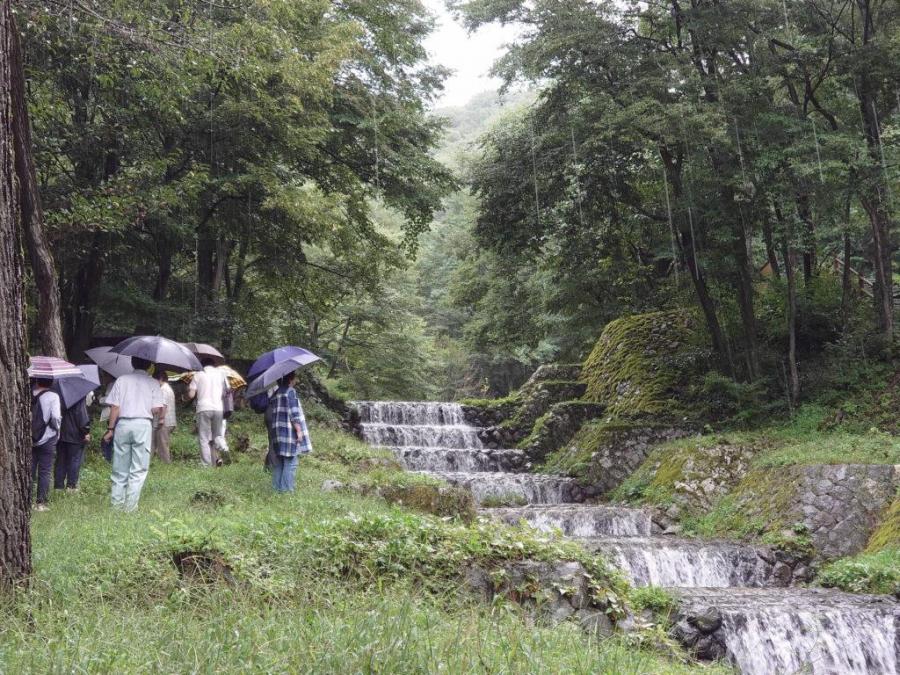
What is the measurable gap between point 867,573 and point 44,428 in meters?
9.75

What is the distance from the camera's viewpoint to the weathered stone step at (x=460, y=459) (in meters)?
17.1

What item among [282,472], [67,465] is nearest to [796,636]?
[282,472]

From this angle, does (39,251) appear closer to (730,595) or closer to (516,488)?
(516,488)

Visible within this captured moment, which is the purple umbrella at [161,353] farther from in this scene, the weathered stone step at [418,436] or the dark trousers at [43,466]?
the weathered stone step at [418,436]

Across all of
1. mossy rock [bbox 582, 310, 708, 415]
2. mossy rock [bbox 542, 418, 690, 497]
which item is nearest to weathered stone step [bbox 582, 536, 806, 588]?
mossy rock [bbox 542, 418, 690, 497]

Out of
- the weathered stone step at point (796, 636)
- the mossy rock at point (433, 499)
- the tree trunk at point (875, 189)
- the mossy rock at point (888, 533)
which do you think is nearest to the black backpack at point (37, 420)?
the mossy rock at point (433, 499)

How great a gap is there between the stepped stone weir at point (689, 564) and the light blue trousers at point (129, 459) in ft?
18.7

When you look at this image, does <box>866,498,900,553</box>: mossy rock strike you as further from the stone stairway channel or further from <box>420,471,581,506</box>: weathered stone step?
<box>420,471,581,506</box>: weathered stone step

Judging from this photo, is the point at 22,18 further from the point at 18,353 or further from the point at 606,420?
the point at 606,420

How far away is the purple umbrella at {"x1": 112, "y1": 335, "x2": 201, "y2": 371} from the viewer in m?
8.44

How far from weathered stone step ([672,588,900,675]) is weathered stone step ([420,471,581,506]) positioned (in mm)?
6808

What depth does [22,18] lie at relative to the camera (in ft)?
32.9

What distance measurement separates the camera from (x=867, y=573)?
330 inches

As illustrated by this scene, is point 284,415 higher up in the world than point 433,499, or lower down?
higher up
